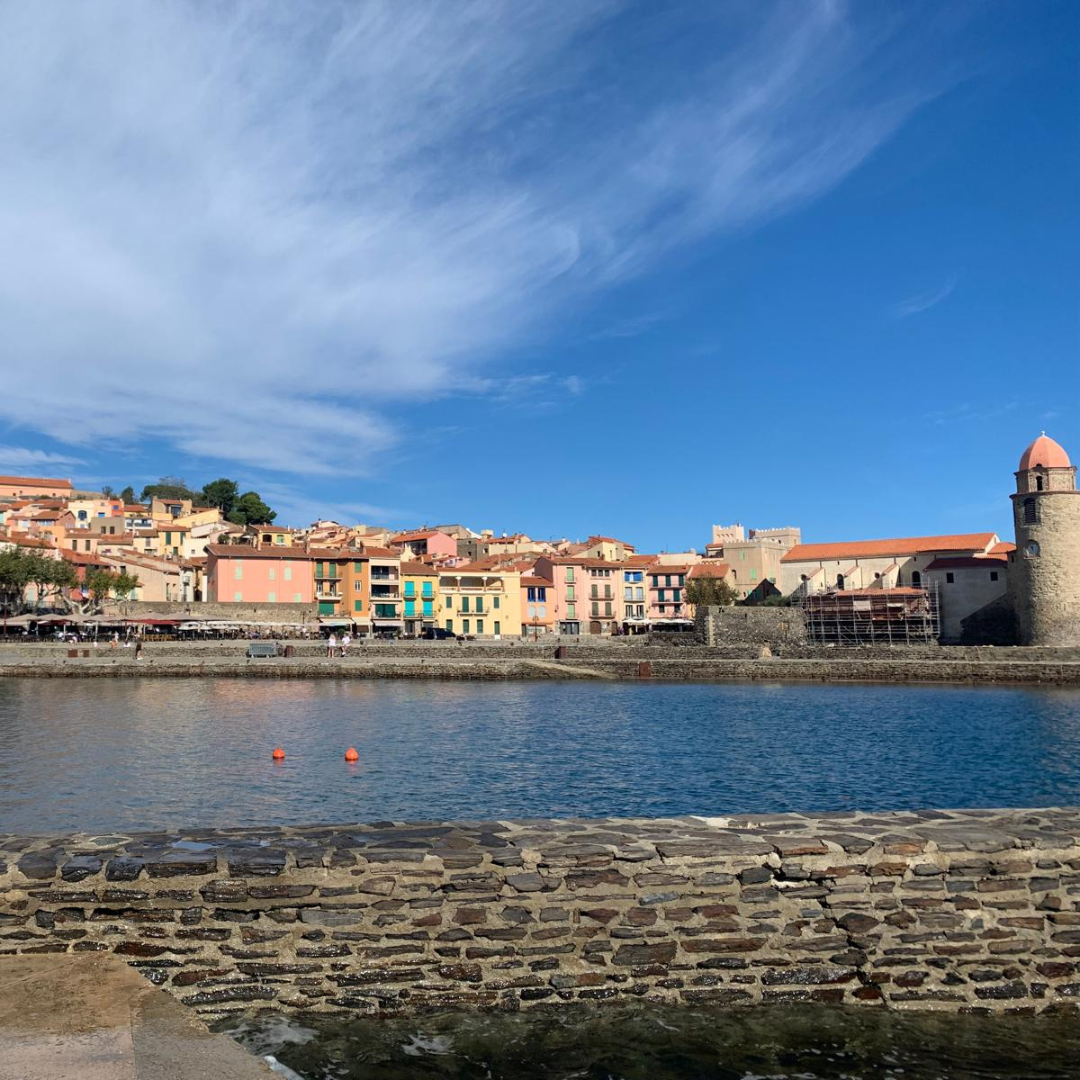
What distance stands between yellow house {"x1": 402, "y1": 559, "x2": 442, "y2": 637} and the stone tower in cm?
4696

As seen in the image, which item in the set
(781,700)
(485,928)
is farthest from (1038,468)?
(485,928)

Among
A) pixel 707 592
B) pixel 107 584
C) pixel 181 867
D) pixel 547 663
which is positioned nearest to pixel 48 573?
pixel 107 584

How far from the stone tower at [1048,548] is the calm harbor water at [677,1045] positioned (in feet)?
225

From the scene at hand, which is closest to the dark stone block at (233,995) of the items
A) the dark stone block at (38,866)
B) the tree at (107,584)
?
the dark stone block at (38,866)

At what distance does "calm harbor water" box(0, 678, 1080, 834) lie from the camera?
56.1 ft

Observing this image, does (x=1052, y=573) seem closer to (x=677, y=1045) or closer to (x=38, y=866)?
(x=677, y=1045)

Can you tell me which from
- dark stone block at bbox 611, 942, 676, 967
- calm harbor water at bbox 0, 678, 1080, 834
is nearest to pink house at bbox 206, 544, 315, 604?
calm harbor water at bbox 0, 678, 1080, 834

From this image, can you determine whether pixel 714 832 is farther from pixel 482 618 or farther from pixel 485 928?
pixel 482 618

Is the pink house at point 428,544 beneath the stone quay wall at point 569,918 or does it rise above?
above

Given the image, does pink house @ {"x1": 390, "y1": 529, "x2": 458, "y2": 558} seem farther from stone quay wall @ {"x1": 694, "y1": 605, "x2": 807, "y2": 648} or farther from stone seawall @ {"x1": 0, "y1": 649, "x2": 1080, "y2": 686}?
stone seawall @ {"x1": 0, "y1": 649, "x2": 1080, "y2": 686}

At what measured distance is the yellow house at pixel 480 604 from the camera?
81500mm

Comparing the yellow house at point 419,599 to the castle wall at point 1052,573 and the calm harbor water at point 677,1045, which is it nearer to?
the castle wall at point 1052,573

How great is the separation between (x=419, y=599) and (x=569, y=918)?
75456 millimetres

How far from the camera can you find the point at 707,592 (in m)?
90.9
